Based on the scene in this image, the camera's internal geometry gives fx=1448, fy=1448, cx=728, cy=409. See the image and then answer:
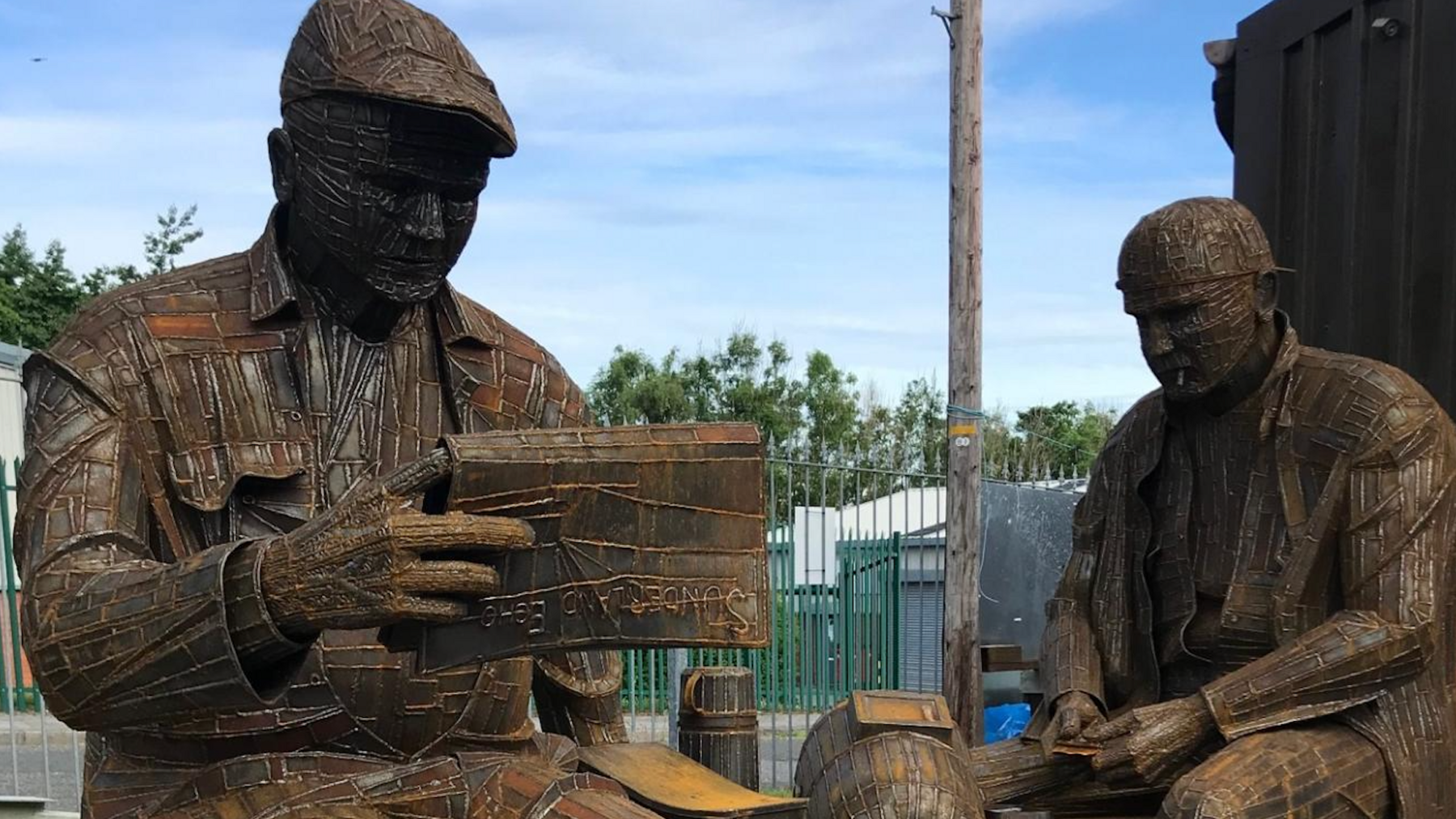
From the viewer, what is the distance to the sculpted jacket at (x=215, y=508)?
1842mm

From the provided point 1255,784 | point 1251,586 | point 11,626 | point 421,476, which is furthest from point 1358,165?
point 11,626

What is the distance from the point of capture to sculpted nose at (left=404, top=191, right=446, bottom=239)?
207 centimetres

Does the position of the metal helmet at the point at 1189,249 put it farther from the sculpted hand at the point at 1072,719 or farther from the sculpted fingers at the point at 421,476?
the sculpted fingers at the point at 421,476

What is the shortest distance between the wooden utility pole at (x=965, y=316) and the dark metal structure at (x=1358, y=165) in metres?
2.13

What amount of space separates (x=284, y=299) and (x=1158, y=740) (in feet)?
6.22

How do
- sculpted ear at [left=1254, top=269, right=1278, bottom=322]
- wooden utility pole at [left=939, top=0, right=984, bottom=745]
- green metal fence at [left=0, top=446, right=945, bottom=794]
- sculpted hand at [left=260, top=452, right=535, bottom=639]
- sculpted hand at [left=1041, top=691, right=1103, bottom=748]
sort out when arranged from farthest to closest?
green metal fence at [left=0, top=446, right=945, bottom=794], wooden utility pole at [left=939, top=0, right=984, bottom=745], sculpted hand at [left=1041, top=691, right=1103, bottom=748], sculpted ear at [left=1254, top=269, right=1278, bottom=322], sculpted hand at [left=260, top=452, right=535, bottom=639]

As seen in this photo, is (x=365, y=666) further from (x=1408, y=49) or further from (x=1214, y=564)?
(x=1408, y=49)

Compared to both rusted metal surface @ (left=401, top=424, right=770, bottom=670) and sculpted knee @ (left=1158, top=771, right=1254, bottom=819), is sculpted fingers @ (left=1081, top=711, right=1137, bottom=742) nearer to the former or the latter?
sculpted knee @ (left=1158, top=771, right=1254, bottom=819)

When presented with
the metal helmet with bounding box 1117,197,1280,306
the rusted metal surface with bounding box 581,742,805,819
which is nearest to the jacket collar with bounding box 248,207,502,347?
the rusted metal surface with bounding box 581,742,805,819

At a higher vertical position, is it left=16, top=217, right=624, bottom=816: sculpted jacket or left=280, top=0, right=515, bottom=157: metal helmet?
left=280, top=0, right=515, bottom=157: metal helmet

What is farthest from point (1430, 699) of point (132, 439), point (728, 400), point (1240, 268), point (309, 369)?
point (728, 400)

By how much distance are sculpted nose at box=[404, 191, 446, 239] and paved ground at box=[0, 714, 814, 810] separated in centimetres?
540

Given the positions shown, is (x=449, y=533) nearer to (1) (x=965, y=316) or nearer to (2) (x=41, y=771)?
(1) (x=965, y=316)

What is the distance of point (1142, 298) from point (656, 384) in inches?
527
